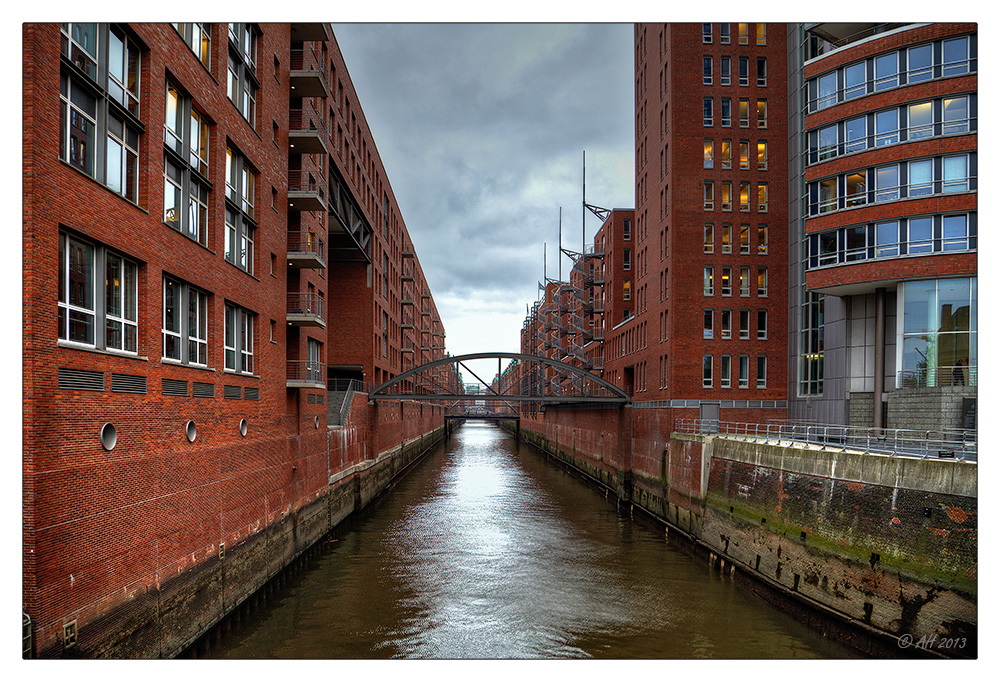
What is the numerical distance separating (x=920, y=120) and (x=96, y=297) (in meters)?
23.1

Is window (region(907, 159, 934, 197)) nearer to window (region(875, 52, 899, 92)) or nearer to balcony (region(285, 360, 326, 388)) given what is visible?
window (region(875, 52, 899, 92))

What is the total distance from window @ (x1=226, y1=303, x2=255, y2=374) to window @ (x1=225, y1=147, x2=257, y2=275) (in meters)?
1.24

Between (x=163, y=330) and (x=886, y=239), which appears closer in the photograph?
(x=163, y=330)

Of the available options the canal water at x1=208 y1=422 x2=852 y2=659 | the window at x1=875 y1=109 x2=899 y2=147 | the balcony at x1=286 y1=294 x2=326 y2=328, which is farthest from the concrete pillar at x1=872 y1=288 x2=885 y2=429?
the balcony at x1=286 y1=294 x2=326 y2=328

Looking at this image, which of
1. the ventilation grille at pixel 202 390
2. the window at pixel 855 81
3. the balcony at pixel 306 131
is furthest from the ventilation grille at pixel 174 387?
the window at pixel 855 81

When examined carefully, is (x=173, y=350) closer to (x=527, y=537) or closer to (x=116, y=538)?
(x=116, y=538)

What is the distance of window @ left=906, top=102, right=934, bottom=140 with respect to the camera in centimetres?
2011

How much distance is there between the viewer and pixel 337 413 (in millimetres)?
27969

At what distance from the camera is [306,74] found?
21.6 metres

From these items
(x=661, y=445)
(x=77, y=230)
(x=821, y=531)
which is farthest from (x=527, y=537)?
(x=77, y=230)

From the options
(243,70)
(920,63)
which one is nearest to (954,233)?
(920,63)

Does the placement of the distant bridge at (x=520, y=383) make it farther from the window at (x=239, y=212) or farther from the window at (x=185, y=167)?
the window at (x=185, y=167)

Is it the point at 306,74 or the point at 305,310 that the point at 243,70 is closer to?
the point at 306,74

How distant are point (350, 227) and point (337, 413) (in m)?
10.2
